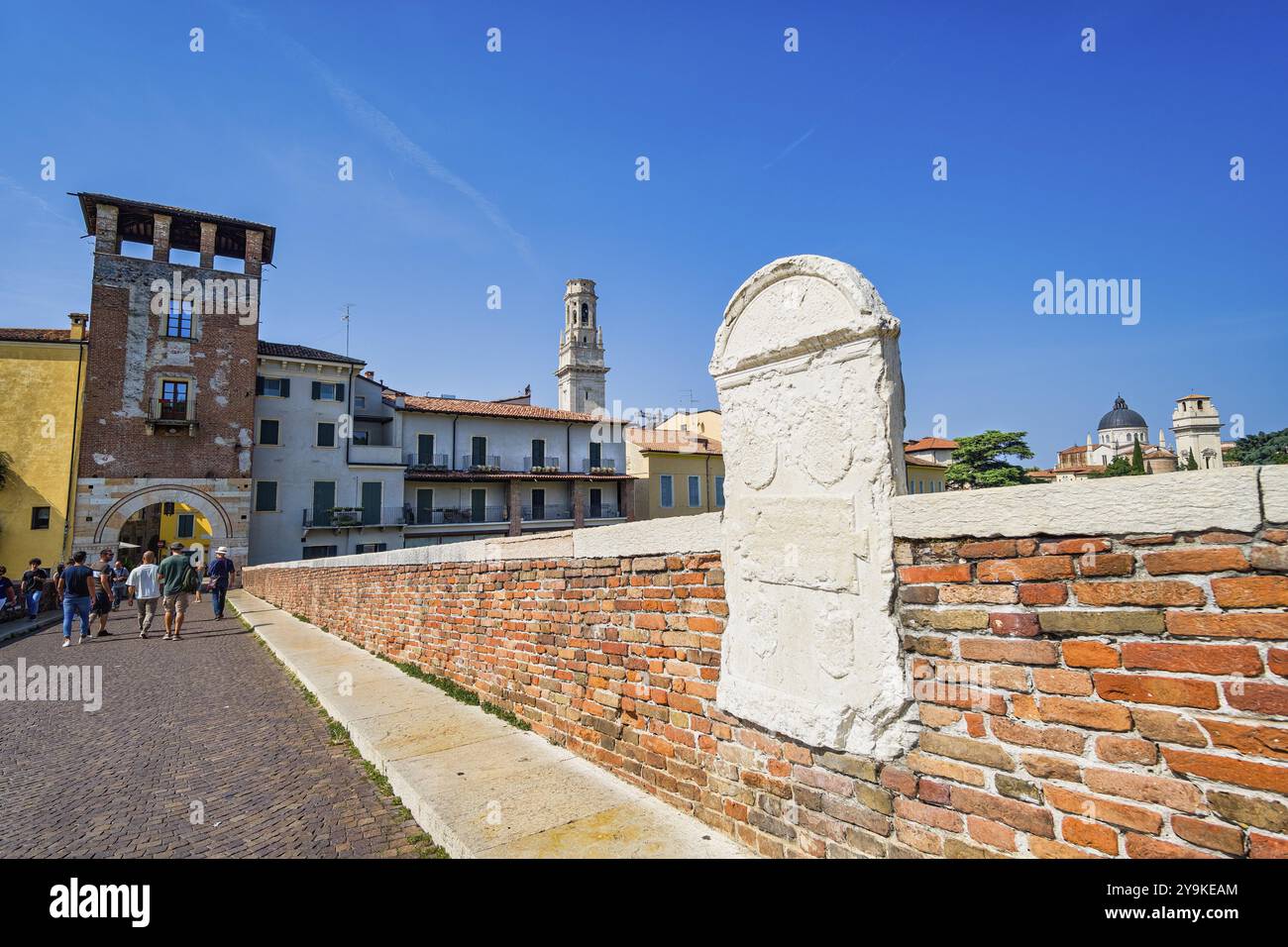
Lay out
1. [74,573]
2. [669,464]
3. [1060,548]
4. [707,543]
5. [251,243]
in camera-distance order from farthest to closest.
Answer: [669,464] → [251,243] → [74,573] → [707,543] → [1060,548]

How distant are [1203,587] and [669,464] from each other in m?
34.0

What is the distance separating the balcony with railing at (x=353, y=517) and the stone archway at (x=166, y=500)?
10.9ft

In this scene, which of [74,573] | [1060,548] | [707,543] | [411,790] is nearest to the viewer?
[1060,548]

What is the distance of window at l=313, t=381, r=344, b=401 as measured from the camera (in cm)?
2919

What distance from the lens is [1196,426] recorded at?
53438 millimetres

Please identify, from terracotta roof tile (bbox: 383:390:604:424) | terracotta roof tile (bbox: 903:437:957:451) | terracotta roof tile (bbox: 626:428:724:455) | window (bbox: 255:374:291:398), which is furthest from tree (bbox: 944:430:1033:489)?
window (bbox: 255:374:291:398)

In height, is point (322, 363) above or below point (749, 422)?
above

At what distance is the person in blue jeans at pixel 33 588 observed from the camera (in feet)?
46.2

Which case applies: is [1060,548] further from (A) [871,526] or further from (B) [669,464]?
(B) [669,464]

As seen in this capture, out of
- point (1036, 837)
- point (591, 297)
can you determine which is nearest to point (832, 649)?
point (1036, 837)

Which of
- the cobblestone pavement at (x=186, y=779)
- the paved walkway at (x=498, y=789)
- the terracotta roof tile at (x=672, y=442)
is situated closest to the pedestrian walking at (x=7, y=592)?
the cobblestone pavement at (x=186, y=779)

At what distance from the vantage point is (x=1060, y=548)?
72.9 inches

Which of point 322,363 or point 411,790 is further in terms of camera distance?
point 322,363

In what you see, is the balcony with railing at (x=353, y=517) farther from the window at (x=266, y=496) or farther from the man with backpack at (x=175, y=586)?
the man with backpack at (x=175, y=586)
